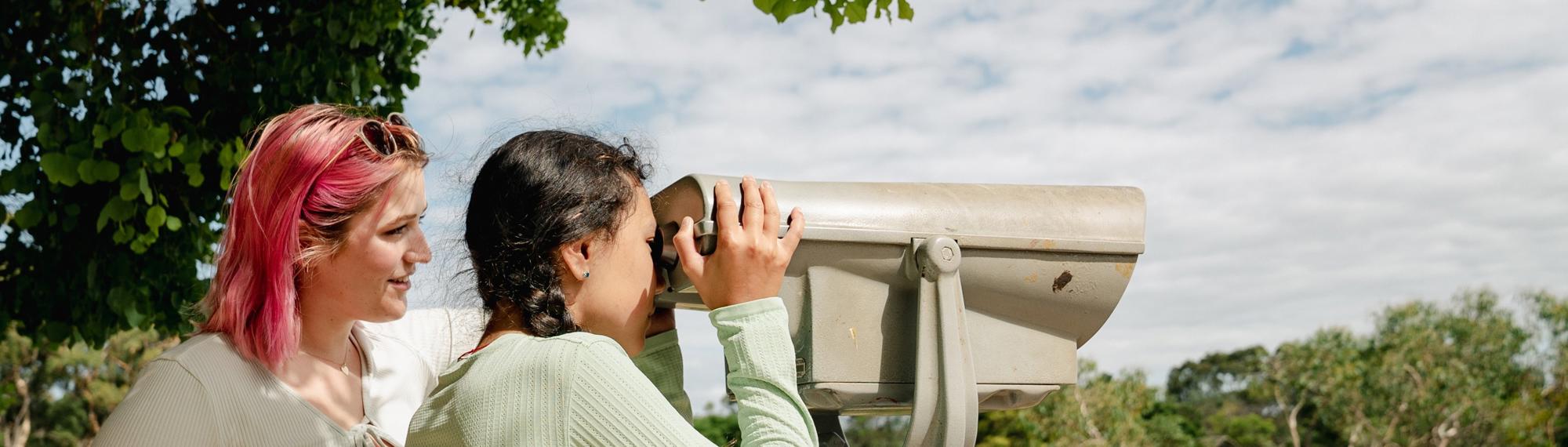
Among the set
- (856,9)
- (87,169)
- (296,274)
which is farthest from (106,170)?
(296,274)

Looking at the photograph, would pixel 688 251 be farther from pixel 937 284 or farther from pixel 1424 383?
pixel 1424 383

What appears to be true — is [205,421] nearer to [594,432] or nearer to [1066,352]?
[594,432]

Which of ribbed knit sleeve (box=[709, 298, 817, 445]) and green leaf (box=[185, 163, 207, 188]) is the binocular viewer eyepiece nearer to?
ribbed knit sleeve (box=[709, 298, 817, 445])

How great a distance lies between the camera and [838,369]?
1.68 meters

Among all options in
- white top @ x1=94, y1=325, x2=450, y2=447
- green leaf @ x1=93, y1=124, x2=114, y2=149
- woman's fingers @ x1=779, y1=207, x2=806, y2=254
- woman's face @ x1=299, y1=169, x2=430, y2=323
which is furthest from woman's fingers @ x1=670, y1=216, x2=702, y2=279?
green leaf @ x1=93, y1=124, x2=114, y2=149

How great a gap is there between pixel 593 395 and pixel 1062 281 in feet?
2.49

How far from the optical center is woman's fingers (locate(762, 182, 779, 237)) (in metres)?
1.53

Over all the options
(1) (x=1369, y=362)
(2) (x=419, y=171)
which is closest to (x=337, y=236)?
(2) (x=419, y=171)

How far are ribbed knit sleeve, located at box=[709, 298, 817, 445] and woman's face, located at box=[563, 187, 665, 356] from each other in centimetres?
10

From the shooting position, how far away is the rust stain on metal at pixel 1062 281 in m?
1.76

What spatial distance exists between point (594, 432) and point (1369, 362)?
34364 mm

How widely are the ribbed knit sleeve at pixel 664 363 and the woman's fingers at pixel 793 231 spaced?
10.1 inches

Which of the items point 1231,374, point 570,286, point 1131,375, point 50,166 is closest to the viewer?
point 570,286

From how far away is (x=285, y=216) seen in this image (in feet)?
5.84
